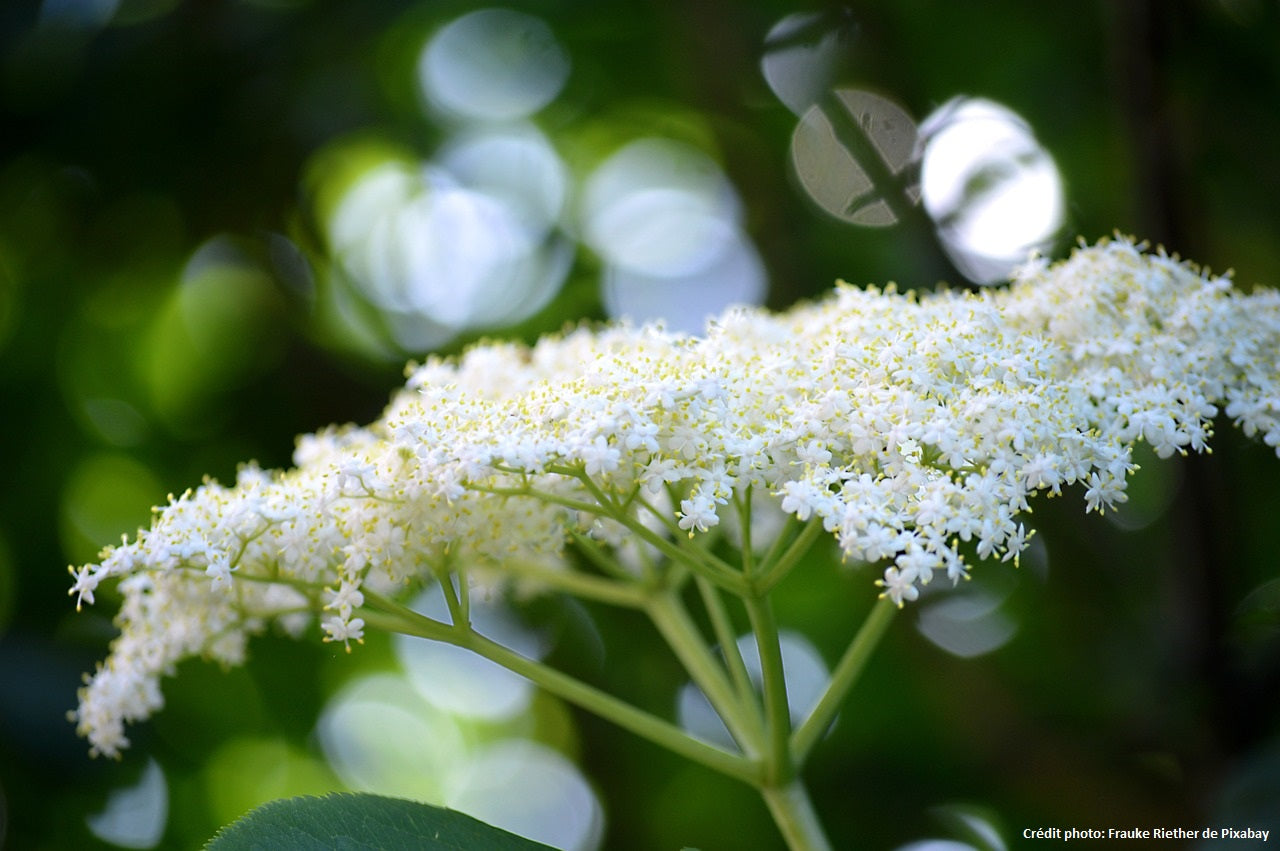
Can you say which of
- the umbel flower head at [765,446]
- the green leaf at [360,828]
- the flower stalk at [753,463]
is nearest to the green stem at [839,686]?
the flower stalk at [753,463]

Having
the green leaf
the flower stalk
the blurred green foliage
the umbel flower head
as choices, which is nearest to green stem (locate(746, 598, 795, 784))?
the flower stalk

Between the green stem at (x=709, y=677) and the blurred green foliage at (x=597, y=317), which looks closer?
the green stem at (x=709, y=677)

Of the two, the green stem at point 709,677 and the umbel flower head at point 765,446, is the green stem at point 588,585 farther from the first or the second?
the umbel flower head at point 765,446

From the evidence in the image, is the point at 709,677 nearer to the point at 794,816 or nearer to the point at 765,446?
the point at 794,816

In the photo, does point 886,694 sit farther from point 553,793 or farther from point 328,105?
point 328,105

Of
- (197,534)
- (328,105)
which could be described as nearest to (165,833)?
(328,105)

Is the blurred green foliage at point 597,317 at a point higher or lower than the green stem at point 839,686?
higher

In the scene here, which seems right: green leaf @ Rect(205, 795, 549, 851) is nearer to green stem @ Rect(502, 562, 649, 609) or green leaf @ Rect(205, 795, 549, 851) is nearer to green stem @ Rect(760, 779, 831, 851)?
green stem @ Rect(760, 779, 831, 851)

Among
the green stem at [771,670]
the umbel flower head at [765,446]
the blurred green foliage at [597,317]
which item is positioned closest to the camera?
the umbel flower head at [765,446]
